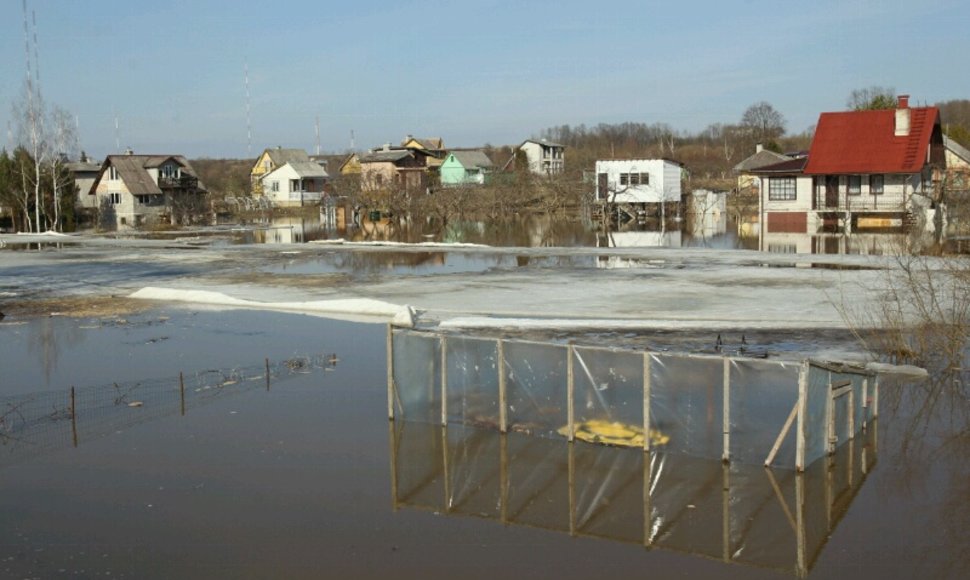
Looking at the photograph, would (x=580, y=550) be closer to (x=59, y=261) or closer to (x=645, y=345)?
(x=645, y=345)

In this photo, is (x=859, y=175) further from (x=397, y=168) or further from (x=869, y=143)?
(x=397, y=168)

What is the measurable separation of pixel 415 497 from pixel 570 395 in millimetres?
2413

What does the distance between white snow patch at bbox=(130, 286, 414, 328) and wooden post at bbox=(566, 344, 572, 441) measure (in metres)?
7.43

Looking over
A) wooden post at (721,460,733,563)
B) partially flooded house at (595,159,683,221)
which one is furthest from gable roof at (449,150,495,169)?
wooden post at (721,460,733,563)

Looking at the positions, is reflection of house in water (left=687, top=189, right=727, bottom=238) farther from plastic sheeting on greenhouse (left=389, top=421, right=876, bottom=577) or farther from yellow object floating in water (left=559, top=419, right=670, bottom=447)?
plastic sheeting on greenhouse (left=389, top=421, right=876, bottom=577)

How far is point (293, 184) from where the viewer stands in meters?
92.2

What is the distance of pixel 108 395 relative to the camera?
15.7m

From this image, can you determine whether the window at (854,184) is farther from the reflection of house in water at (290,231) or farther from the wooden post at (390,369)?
the wooden post at (390,369)

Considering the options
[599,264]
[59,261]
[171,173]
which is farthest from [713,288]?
[171,173]

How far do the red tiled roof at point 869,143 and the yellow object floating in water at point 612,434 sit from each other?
39241mm

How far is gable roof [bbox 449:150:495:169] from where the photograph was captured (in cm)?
9582

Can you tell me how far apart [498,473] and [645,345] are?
6944 mm

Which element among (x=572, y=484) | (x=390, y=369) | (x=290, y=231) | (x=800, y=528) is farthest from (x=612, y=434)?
(x=290, y=231)

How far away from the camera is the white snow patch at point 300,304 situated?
22922 millimetres
